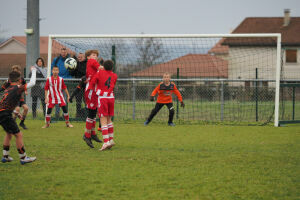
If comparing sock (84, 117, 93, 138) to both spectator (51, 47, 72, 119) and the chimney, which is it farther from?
the chimney

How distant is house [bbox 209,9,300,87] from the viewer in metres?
14.0

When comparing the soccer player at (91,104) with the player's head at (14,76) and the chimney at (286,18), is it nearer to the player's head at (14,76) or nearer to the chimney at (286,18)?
the player's head at (14,76)

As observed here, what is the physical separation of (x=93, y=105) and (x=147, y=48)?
19.5ft

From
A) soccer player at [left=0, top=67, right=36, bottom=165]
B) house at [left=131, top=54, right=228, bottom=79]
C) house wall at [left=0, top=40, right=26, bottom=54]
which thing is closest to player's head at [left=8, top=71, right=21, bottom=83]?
soccer player at [left=0, top=67, right=36, bottom=165]

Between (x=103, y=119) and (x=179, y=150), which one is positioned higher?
(x=103, y=119)

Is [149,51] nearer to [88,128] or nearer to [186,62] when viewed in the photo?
[186,62]

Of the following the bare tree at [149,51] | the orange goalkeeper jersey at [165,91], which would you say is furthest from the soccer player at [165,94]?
the bare tree at [149,51]

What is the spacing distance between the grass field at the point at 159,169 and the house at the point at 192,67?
4731mm

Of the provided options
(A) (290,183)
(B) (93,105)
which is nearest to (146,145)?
(B) (93,105)

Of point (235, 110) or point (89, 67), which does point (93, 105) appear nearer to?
point (89, 67)

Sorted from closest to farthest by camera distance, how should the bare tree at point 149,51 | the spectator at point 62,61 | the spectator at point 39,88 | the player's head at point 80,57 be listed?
the player's head at point 80,57 < the spectator at point 62,61 < the bare tree at point 149,51 < the spectator at point 39,88

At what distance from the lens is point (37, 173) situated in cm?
545

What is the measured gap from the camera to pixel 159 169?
568 centimetres

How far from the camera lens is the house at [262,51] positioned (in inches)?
550
